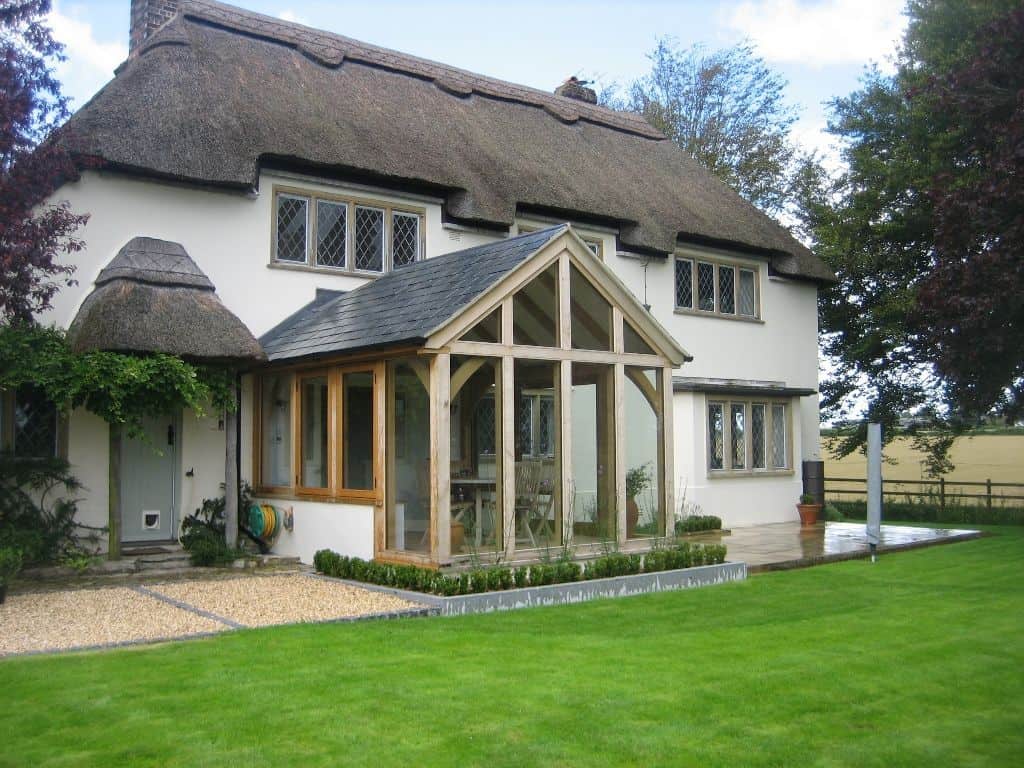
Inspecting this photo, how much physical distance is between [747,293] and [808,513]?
4.81 m

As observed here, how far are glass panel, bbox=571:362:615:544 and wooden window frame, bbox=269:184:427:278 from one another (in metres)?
4.11

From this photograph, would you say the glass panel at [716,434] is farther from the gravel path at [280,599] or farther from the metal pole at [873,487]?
the gravel path at [280,599]

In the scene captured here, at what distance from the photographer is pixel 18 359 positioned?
34.4 ft

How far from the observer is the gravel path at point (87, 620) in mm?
7610

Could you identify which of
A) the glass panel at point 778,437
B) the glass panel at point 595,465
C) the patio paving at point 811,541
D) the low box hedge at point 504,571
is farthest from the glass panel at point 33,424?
the glass panel at point 778,437

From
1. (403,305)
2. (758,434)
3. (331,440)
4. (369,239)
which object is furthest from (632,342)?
(758,434)

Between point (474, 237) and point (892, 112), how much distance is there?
41.8ft

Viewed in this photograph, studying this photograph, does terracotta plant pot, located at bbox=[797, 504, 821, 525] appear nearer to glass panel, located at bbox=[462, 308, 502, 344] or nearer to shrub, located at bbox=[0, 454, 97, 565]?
glass panel, located at bbox=[462, 308, 502, 344]

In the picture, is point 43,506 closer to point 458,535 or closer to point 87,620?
point 87,620

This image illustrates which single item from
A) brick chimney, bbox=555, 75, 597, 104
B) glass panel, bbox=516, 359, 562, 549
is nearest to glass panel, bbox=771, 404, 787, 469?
glass panel, bbox=516, 359, 562, 549

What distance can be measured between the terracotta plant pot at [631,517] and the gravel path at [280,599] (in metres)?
3.53

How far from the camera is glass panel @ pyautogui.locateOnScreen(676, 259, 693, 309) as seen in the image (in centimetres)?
1875

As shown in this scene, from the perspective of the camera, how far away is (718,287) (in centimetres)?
1945

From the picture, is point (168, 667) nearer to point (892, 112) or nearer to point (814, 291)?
point (814, 291)
